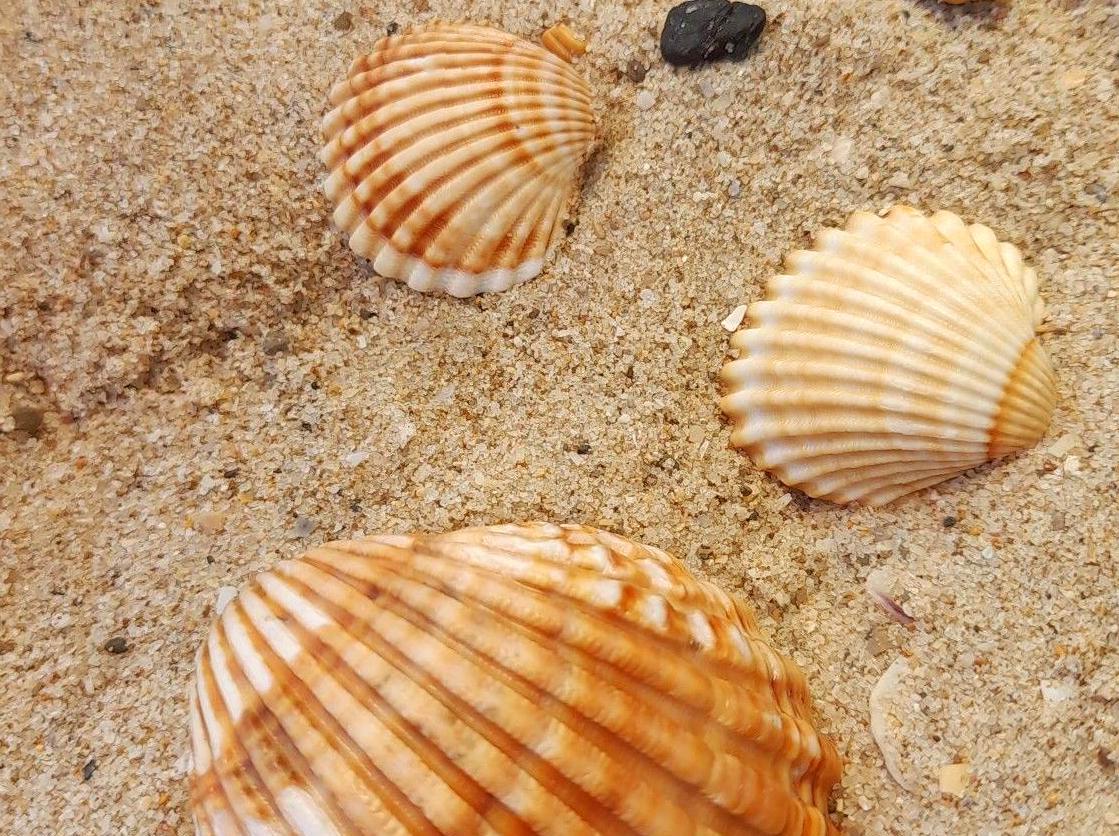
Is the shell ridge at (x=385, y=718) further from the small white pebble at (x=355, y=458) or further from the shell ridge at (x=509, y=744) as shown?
the small white pebble at (x=355, y=458)

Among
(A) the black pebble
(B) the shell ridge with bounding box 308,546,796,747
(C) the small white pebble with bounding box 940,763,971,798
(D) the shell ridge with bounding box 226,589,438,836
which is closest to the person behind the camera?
(D) the shell ridge with bounding box 226,589,438,836

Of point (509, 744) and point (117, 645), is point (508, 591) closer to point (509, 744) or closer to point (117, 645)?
point (509, 744)

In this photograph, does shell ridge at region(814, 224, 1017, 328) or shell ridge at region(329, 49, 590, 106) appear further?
shell ridge at region(329, 49, 590, 106)

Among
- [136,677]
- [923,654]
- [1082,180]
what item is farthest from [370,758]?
[1082,180]

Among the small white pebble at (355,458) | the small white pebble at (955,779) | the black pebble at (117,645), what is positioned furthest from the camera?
the small white pebble at (355,458)

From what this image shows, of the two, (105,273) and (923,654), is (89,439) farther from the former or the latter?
(923,654)

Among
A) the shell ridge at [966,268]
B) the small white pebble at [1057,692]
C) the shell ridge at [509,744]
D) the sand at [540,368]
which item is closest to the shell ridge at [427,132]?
the sand at [540,368]

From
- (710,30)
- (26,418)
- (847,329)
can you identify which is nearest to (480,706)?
(847,329)

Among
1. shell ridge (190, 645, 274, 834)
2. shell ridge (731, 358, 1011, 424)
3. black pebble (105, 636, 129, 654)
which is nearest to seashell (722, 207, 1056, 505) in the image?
shell ridge (731, 358, 1011, 424)

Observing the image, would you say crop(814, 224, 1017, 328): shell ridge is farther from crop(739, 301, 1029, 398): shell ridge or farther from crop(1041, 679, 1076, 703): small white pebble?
crop(1041, 679, 1076, 703): small white pebble
